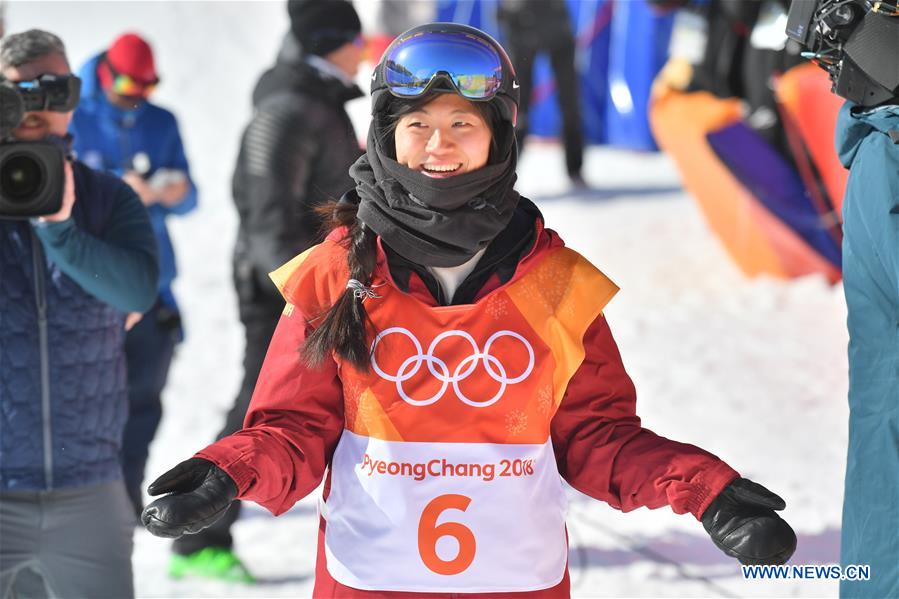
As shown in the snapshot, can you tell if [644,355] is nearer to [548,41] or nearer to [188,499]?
[548,41]

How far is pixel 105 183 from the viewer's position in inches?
128

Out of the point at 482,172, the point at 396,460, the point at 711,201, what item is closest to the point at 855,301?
the point at 482,172

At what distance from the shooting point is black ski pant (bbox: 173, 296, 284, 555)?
4.27 metres

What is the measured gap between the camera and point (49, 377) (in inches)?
118

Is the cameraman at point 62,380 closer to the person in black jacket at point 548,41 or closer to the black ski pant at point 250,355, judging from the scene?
the black ski pant at point 250,355

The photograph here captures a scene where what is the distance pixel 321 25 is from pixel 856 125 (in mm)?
2354

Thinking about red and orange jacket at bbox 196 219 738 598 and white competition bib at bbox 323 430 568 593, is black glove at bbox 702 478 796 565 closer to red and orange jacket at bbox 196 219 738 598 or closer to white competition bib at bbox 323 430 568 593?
red and orange jacket at bbox 196 219 738 598

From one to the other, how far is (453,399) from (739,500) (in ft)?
1.75

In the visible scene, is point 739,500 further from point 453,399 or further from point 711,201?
point 711,201

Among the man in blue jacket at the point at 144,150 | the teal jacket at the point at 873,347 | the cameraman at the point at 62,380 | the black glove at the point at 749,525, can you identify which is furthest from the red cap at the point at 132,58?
the black glove at the point at 749,525

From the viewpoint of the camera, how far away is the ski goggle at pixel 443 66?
2.26m

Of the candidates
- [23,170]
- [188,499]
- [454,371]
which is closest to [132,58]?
[23,170]

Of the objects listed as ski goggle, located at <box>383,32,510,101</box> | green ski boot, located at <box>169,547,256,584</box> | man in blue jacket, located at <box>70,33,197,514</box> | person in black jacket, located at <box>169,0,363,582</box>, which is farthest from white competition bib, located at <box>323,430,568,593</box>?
man in blue jacket, located at <box>70,33,197,514</box>

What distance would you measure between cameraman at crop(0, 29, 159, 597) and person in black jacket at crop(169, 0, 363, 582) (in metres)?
0.90
